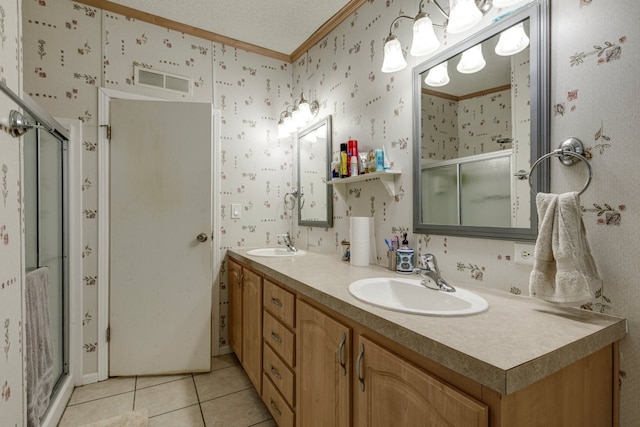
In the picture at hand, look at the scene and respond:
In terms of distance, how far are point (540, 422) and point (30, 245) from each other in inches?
79.2

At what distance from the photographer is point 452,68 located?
4.24ft

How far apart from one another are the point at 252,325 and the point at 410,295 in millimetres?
1041

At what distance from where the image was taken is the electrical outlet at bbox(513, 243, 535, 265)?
1005 mm

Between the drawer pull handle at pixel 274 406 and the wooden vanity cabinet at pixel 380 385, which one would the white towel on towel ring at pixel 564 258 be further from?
the drawer pull handle at pixel 274 406

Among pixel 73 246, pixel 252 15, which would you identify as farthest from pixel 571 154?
pixel 73 246

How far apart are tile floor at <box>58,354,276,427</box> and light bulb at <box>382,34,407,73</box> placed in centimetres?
196

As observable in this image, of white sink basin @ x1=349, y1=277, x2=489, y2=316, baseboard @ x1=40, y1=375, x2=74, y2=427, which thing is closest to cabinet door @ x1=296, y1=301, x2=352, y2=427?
white sink basin @ x1=349, y1=277, x2=489, y2=316

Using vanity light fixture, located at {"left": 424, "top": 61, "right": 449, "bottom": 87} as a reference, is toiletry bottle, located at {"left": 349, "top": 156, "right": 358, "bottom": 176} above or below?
below

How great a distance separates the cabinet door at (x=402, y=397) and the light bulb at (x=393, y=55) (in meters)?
1.22

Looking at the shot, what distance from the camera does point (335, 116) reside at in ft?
6.81

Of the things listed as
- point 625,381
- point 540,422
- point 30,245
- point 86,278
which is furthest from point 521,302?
point 86,278

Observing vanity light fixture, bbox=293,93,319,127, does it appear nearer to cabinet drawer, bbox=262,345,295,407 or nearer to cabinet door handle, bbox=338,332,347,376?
cabinet drawer, bbox=262,345,295,407

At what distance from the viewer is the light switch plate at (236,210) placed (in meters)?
2.42

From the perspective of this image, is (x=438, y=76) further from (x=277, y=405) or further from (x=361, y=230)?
(x=277, y=405)
